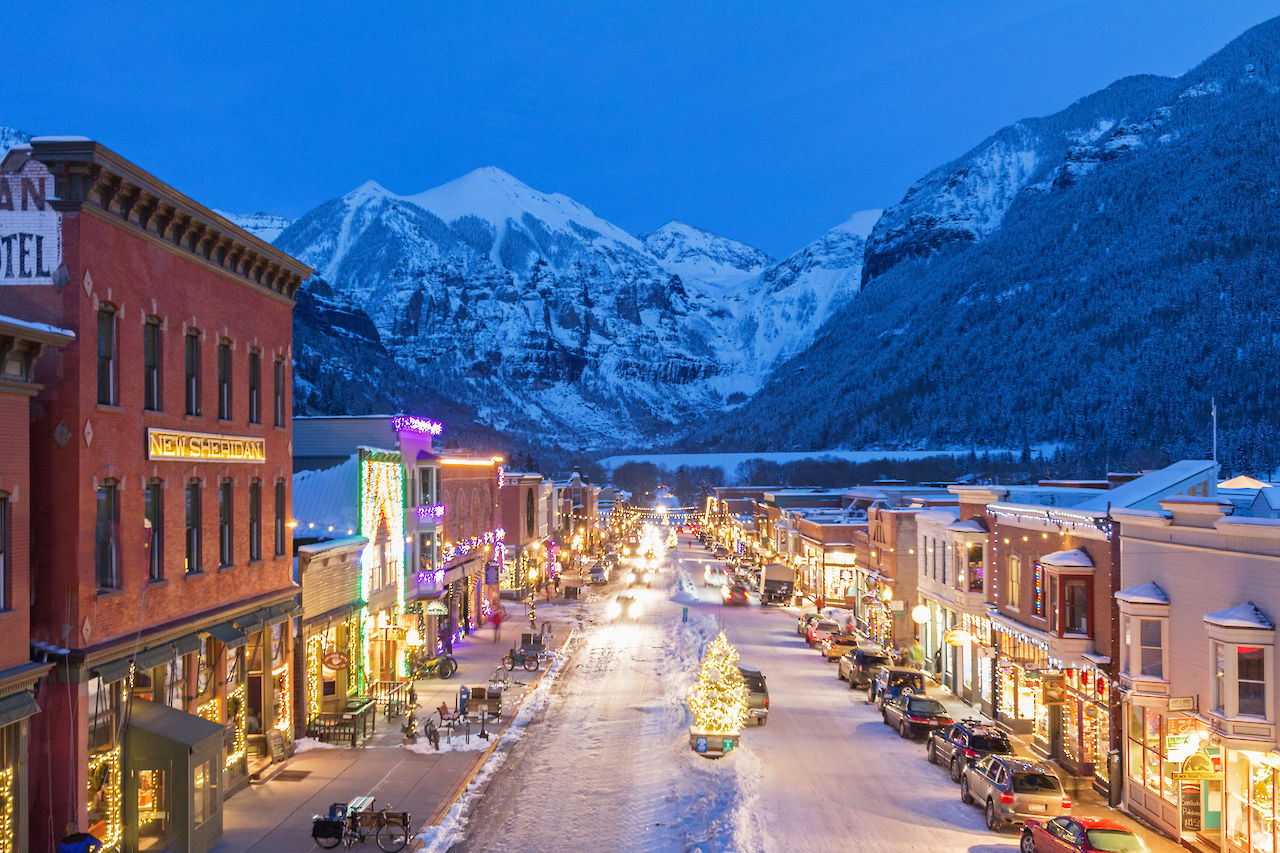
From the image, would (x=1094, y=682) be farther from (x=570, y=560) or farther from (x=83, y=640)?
(x=570, y=560)

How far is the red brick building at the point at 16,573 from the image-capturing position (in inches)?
659

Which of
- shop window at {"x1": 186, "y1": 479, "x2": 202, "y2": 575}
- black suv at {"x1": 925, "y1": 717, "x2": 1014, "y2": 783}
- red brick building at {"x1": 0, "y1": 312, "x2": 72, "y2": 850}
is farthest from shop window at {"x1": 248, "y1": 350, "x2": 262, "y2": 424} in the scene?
black suv at {"x1": 925, "y1": 717, "x2": 1014, "y2": 783}

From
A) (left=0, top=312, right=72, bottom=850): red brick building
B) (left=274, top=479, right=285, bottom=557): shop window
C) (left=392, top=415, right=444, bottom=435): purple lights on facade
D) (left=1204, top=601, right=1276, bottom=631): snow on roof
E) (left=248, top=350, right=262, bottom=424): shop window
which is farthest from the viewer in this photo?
(left=392, top=415, right=444, bottom=435): purple lights on facade

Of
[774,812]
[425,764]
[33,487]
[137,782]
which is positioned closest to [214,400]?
[33,487]

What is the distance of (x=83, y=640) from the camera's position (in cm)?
1895

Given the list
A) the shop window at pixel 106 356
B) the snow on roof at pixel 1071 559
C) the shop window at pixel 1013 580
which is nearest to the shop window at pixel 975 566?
the shop window at pixel 1013 580

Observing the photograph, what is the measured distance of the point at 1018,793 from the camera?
23.3m

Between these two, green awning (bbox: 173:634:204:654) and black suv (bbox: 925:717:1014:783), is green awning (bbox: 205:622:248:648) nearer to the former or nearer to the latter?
green awning (bbox: 173:634:204:654)

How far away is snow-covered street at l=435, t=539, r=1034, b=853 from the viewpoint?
2281 cm

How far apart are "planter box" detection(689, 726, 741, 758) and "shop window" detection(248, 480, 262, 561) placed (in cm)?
1320

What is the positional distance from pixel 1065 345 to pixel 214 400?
19146 centimetres

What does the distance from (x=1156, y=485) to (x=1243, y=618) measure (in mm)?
8461

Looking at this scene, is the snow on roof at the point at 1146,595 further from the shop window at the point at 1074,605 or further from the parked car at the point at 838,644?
the parked car at the point at 838,644

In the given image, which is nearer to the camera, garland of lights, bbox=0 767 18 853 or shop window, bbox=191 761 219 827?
Answer: garland of lights, bbox=0 767 18 853
